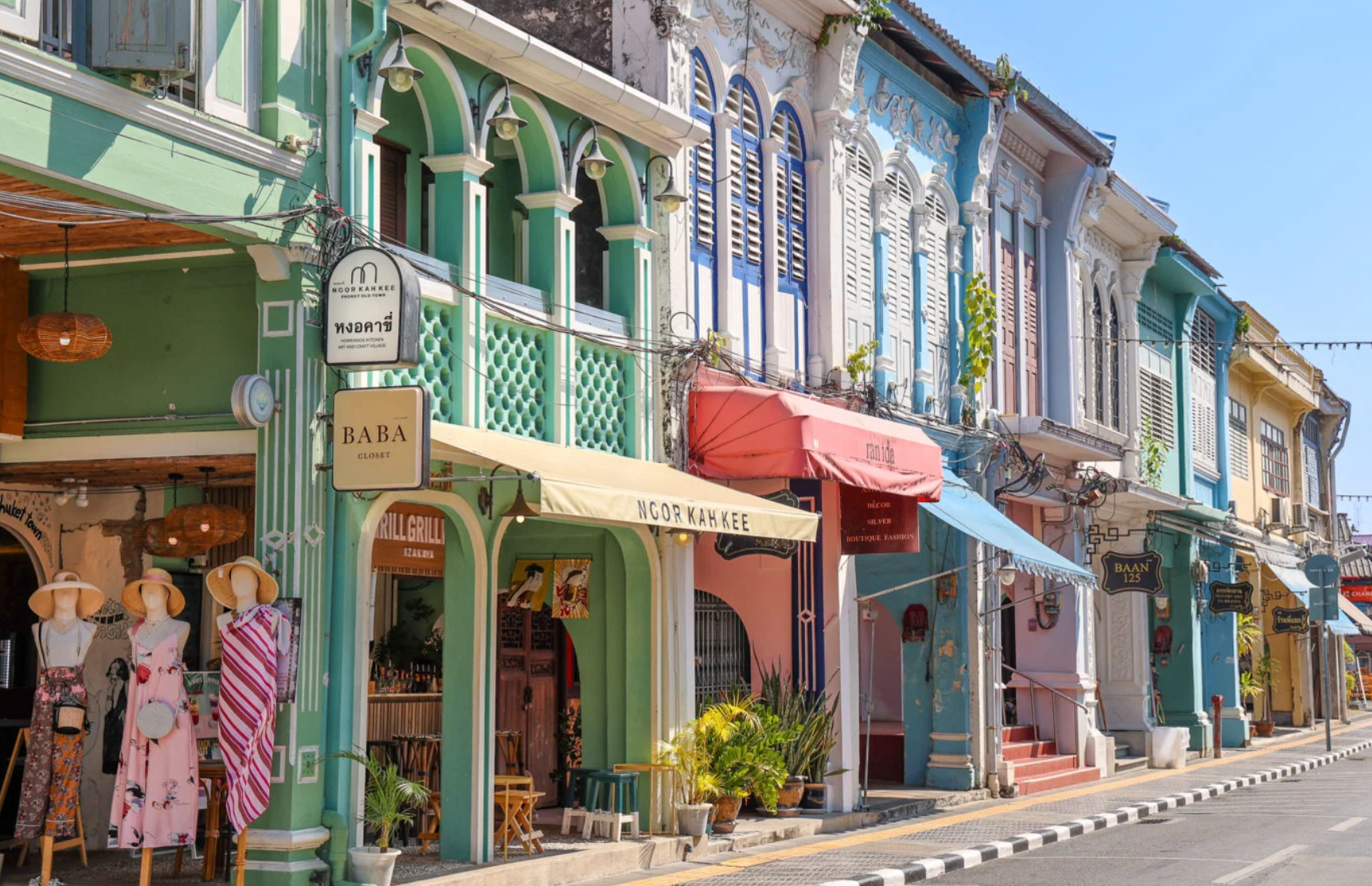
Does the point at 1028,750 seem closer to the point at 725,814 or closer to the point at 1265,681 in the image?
the point at 725,814

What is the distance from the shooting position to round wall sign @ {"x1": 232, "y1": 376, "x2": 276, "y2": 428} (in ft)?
33.9

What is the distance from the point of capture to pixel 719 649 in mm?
17141

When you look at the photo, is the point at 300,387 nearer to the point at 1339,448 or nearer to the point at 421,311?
the point at 421,311

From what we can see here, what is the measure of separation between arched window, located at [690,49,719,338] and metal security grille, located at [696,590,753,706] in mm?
3144

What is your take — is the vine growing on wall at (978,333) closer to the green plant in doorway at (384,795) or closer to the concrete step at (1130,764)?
the concrete step at (1130,764)

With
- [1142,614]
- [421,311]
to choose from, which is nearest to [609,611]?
[421,311]

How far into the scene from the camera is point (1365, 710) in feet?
160

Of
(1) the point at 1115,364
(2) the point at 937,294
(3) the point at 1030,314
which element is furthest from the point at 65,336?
(1) the point at 1115,364

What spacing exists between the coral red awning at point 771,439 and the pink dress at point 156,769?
555cm

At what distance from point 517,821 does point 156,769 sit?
303 cm

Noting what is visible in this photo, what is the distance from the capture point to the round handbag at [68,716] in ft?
35.1

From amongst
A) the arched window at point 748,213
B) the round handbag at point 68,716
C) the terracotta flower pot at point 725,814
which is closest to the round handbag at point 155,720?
the round handbag at point 68,716

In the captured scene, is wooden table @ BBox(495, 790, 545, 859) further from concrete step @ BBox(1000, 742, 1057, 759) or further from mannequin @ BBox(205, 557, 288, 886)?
concrete step @ BBox(1000, 742, 1057, 759)

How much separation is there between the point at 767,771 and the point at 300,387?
6.21 meters
